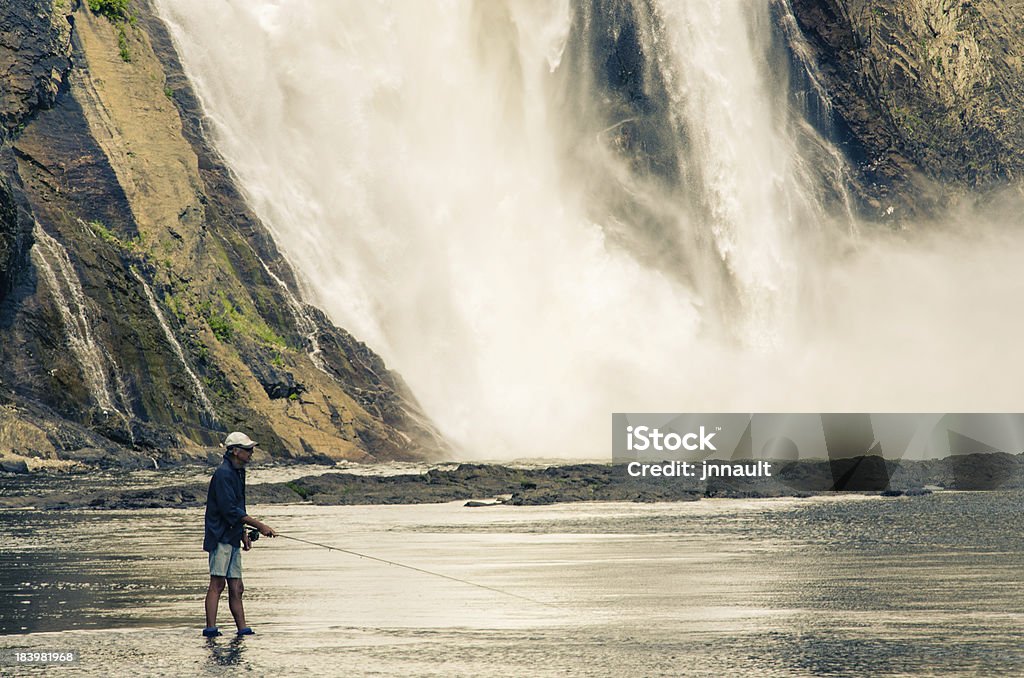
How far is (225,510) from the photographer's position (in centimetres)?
1538

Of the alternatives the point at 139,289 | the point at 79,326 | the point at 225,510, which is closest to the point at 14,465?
the point at 79,326

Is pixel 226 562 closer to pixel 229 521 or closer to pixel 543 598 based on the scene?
pixel 229 521

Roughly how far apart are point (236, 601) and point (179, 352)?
41.0 m

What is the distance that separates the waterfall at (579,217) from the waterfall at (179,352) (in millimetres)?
12080

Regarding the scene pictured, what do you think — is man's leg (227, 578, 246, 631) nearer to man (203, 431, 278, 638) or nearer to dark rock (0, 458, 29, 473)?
man (203, 431, 278, 638)

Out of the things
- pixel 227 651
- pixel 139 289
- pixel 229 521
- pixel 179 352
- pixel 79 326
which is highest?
pixel 139 289

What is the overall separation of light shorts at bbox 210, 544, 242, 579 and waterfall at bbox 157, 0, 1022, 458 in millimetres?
48470

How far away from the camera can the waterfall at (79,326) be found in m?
51.2

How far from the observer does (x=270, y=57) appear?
243 feet

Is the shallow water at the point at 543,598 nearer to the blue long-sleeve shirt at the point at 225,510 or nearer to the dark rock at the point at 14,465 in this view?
the blue long-sleeve shirt at the point at 225,510

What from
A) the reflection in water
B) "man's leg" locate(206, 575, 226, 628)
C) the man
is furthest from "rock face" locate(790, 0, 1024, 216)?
the reflection in water

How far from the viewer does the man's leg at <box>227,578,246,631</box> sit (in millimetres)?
14875

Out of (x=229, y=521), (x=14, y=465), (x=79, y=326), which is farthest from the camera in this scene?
(x=79, y=326)

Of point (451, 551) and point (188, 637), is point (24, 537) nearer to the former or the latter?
point (451, 551)
